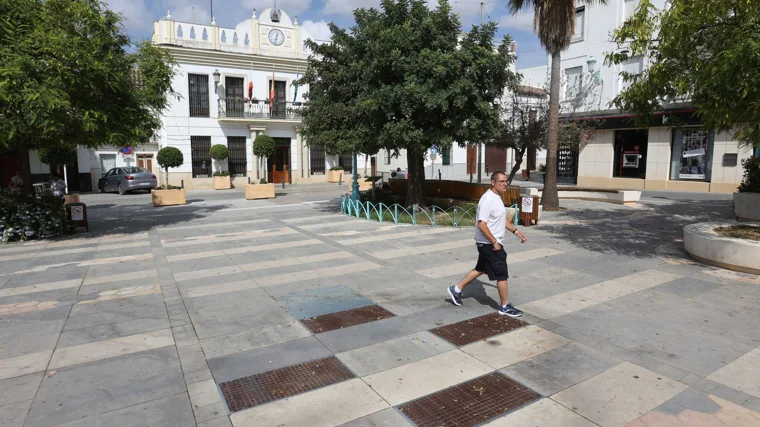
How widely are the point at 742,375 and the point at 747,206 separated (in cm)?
1133

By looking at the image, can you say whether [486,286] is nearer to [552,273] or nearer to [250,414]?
[552,273]

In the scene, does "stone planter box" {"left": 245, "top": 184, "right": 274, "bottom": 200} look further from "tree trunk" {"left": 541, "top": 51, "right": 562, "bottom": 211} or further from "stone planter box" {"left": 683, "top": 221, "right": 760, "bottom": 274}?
"stone planter box" {"left": 683, "top": 221, "right": 760, "bottom": 274}

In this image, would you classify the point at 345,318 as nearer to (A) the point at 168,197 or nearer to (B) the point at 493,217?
(B) the point at 493,217

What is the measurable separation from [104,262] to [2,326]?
3519mm

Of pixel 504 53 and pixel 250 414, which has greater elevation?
pixel 504 53

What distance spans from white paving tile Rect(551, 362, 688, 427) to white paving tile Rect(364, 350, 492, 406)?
2.62 ft

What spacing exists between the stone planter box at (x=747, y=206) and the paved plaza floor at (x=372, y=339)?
5.22m

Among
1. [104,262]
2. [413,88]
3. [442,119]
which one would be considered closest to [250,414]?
[104,262]

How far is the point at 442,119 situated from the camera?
42.3 feet

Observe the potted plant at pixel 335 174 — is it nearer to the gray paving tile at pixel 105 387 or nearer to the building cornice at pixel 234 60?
the building cornice at pixel 234 60

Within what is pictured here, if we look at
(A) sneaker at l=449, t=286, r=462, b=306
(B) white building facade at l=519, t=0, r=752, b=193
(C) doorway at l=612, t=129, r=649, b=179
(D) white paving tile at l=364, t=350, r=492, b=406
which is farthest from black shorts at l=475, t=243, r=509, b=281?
(C) doorway at l=612, t=129, r=649, b=179

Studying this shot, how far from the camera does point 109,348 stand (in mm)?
5082

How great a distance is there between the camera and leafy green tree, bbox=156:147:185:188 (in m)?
24.6

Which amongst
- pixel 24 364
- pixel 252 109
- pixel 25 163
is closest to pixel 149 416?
pixel 24 364
